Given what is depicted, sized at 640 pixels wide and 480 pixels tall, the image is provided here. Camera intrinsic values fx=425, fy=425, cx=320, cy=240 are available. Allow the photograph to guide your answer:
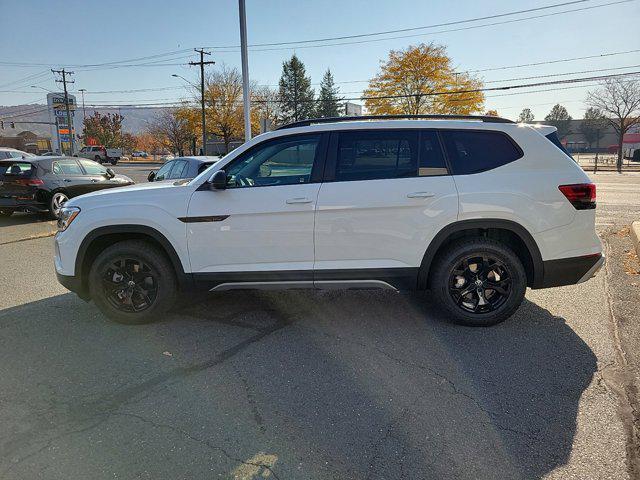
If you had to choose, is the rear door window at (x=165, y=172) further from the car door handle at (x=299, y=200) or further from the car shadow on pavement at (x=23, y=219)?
the car door handle at (x=299, y=200)

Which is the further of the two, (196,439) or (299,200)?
(299,200)

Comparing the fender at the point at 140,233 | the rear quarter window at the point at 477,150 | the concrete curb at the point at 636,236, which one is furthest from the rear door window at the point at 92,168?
the concrete curb at the point at 636,236

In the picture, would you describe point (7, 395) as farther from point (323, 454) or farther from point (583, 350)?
point (583, 350)

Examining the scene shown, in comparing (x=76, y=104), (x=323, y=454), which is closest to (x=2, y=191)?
(x=323, y=454)

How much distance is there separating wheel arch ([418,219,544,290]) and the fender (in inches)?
90.1

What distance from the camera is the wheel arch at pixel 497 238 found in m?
3.91

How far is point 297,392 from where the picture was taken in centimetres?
305

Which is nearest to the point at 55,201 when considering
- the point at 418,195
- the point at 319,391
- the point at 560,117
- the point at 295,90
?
the point at 418,195

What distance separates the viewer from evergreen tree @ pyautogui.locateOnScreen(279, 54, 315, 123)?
68938mm

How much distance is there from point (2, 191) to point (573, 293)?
472 inches

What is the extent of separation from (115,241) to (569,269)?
14.5ft

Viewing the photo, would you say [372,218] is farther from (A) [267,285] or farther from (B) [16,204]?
(B) [16,204]

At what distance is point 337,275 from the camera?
13.1 ft

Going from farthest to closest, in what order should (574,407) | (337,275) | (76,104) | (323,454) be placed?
(76,104), (337,275), (574,407), (323,454)
